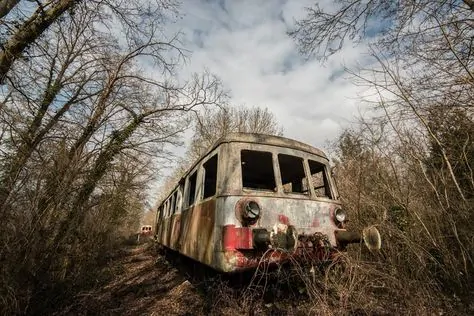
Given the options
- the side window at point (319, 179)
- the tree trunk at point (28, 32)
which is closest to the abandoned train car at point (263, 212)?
the side window at point (319, 179)

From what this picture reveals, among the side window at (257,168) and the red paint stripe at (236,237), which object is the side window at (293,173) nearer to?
the side window at (257,168)

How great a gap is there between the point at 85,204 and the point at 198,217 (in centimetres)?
255

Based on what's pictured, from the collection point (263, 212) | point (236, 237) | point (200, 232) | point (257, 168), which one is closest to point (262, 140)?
point (257, 168)

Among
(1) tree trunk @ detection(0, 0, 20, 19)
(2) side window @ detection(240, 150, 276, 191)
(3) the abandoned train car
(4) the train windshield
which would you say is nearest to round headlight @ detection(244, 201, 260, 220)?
(3) the abandoned train car

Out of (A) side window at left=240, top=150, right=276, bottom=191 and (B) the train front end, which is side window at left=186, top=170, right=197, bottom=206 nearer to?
(A) side window at left=240, top=150, right=276, bottom=191

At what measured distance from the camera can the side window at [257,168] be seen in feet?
17.6

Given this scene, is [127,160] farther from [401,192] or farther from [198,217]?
[401,192]

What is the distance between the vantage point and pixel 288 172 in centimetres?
615

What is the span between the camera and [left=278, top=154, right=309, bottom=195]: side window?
219 inches

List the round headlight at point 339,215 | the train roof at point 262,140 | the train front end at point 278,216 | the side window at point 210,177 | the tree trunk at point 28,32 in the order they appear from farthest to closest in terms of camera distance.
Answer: the side window at point 210,177, the round headlight at point 339,215, the tree trunk at point 28,32, the train roof at point 262,140, the train front end at point 278,216

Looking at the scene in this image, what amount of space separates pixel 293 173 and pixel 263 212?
1.83 m

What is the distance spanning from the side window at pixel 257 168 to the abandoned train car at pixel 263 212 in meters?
0.02

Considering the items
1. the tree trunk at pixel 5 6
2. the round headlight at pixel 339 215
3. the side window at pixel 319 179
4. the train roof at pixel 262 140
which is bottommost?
the round headlight at pixel 339 215

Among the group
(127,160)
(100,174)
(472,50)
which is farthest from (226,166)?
(127,160)
